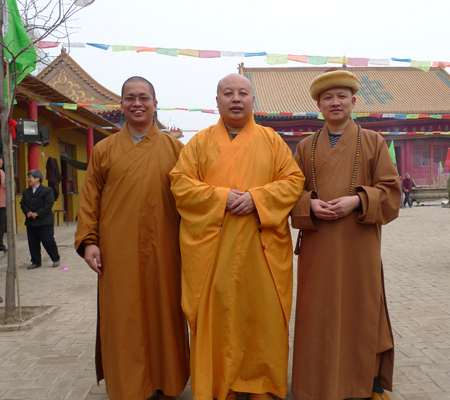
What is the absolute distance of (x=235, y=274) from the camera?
2090 millimetres

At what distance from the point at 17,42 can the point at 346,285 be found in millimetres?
3477

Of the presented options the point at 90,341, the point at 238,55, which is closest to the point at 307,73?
the point at 238,55

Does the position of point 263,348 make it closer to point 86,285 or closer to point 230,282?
point 230,282

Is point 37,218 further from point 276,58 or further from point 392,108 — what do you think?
point 392,108

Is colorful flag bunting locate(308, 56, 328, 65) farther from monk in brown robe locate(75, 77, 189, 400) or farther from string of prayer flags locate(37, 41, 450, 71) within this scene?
monk in brown robe locate(75, 77, 189, 400)

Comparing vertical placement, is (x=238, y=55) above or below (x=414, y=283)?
above

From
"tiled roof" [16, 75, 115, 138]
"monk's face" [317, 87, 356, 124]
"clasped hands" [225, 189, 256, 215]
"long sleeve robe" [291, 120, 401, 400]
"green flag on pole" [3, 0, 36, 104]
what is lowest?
"long sleeve robe" [291, 120, 401, 400]

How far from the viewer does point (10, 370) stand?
269 cm

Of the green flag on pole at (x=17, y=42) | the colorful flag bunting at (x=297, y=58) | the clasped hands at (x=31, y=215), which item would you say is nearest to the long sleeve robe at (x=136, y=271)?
the green flag on pole at (x=17, y=42)

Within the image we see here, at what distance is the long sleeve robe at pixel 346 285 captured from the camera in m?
2.10

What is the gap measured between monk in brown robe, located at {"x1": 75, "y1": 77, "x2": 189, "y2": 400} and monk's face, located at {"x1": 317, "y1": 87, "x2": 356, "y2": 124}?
97 cm

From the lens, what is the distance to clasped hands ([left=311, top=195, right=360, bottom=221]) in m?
2.08

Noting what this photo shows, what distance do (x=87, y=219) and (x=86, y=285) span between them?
10.6 ft

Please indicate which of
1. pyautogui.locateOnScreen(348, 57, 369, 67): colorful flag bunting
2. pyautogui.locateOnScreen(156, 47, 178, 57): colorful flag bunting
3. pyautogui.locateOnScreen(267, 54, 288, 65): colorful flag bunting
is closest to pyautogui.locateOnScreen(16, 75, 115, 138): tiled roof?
pyautogui.locateOnScreen(156, 47, 178, 57): colorful flag bunting
